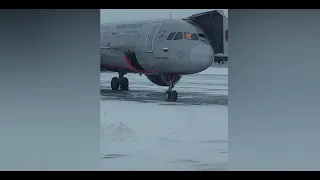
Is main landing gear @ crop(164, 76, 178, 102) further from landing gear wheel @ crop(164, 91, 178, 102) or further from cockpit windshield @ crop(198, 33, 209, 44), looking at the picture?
cockpit windshield @ crop(198, 33, 209, 44)

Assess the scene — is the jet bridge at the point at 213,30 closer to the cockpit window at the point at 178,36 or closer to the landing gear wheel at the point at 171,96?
the cockpit window at the point at 178,36

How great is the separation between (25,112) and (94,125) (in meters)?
0.74

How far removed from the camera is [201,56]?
26.7 ft

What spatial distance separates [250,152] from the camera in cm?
553

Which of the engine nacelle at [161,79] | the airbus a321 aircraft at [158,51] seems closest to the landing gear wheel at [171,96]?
the airbus a321 aircraft at [158,51]

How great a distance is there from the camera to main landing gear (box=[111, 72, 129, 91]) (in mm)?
7508

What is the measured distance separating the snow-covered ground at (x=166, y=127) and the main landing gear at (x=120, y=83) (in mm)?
96

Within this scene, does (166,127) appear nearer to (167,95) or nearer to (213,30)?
(167,95)

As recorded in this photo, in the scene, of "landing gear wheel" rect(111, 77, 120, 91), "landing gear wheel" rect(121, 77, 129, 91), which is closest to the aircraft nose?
"landing gear wheel" rect(121, 77, 129, 91)

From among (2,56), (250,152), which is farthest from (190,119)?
(2,56)

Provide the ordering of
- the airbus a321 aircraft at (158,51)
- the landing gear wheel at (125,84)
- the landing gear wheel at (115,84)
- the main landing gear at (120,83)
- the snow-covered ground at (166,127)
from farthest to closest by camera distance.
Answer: the airbus a321 aircraft at (158,51), the landing gear wheel at (125,84), the main landing gear at (120,83), the landing gear wheel at (115,84), the snow-covered ground at (166,127)

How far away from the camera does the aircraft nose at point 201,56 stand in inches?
316

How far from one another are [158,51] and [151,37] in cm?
31
